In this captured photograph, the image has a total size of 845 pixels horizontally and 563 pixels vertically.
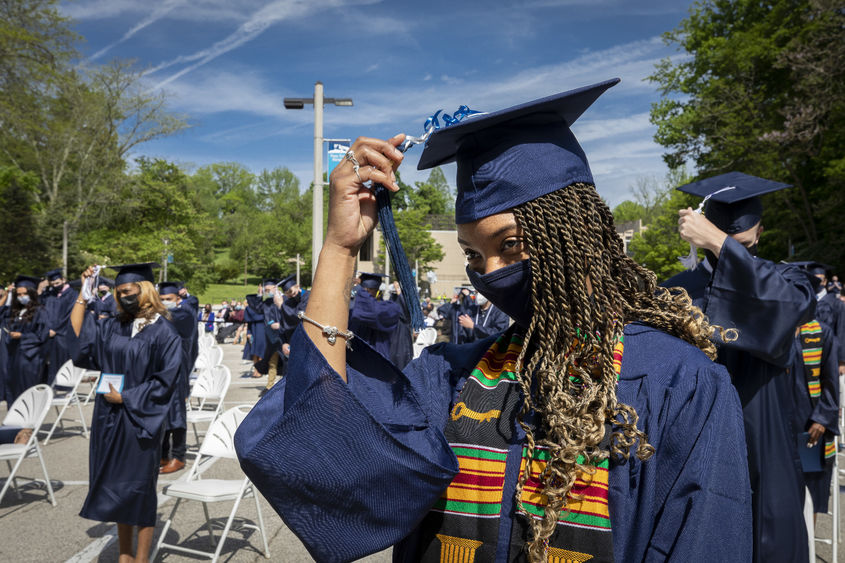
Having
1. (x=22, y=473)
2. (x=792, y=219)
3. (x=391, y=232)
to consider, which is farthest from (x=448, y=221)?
(x=391, y=232)

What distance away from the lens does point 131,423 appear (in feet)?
14.2

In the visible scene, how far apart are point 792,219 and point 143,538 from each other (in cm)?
2437

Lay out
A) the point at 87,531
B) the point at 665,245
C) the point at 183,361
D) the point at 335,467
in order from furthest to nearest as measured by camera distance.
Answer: the point at 665,245 < the point at 87,531 < the point at 183,361 < the point at 335,467

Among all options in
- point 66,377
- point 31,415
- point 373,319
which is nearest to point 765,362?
point 31,415

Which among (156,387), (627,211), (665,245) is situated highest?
(627,211)

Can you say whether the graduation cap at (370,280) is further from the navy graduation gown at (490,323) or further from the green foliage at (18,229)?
the green foliage at (18,229)

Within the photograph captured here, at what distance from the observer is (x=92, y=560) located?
4.77 m

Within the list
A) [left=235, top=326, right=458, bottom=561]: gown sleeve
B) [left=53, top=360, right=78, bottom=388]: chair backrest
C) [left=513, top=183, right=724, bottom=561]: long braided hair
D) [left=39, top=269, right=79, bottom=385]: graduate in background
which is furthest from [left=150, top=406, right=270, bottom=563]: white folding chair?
[left=39, top=269, right=79, bottom=385]: graduate in background

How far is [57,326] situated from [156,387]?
257 inches

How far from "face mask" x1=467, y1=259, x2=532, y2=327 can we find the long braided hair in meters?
0.03

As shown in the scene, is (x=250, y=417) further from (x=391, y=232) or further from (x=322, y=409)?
(x=391, y=232)

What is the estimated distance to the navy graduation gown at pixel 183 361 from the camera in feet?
16.7

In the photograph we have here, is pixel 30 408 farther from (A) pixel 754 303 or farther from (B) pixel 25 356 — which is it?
(A) pixel 754 303

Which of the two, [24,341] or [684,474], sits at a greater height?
[684,474]
